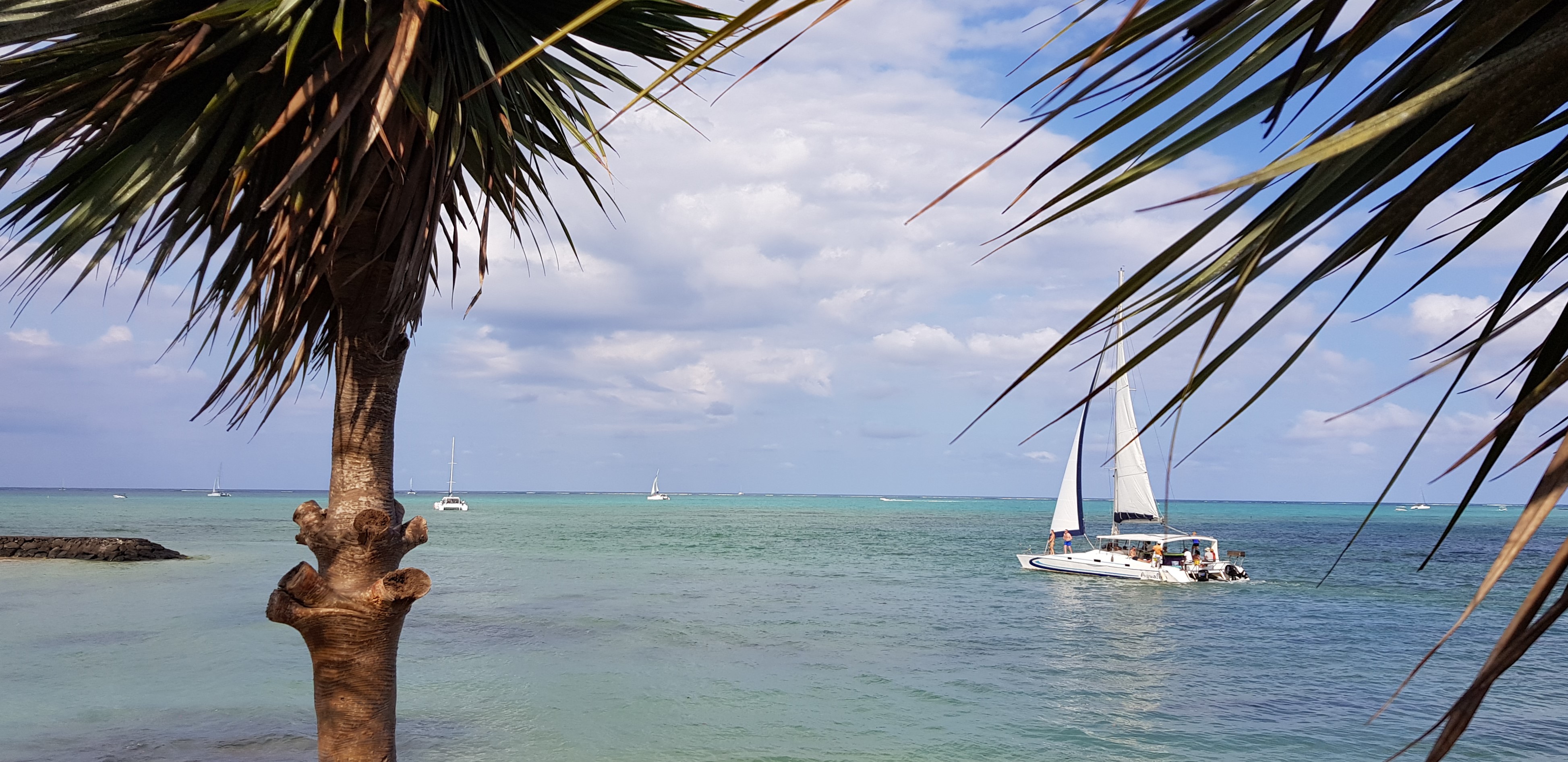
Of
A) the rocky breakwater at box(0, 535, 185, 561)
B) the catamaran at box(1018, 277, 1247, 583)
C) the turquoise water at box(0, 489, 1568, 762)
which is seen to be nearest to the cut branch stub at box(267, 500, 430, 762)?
the turquoise water at box(0, 489, 1568, 762)

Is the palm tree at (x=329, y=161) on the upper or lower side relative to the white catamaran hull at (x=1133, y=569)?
upper

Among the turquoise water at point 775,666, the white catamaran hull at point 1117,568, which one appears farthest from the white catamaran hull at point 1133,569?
the turquoise water at point 775,666

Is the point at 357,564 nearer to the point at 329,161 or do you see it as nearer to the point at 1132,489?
the point at 329,161

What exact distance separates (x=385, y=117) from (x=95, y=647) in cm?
1928

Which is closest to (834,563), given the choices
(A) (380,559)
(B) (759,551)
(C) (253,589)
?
(B) (759,551)

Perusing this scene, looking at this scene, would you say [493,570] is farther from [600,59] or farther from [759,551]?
[600,59]

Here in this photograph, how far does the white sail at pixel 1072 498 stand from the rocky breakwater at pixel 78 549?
33523 mm

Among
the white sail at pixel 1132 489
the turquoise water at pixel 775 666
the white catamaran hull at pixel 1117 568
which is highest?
the white sail at pixel 1132 489

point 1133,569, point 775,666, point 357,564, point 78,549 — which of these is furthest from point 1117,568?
point 78,549

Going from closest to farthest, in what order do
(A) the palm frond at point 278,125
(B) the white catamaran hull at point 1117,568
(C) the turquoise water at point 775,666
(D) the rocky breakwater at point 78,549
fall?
(A) the palm frond at point 278,125
(C) the turquoise water at point 775,666
(D) the rocky breakwater at point 78,549
(B) the white catamaran hull at point 1117,568

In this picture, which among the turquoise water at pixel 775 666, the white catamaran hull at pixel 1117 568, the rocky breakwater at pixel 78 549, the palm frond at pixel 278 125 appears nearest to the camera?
the palm frond at pixel 278 125

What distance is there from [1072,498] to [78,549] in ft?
120

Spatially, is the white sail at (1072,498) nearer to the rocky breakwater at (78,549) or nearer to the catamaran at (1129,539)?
the catamaran at (1129,539)

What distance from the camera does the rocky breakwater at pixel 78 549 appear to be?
3366 cm
